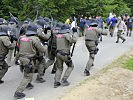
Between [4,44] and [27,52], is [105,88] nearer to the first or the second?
[27,52]

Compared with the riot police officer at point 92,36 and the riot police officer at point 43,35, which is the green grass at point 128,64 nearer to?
the riot police officer at point 92,36

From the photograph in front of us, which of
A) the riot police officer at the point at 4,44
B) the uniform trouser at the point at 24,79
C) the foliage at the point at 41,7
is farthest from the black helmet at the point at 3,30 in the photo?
the foliage at the point at 41,7

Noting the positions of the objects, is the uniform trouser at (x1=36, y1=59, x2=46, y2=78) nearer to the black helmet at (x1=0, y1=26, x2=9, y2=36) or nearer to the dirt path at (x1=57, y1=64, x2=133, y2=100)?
the dirt path at (x1=57, y1=64, x2=133, y2=100)

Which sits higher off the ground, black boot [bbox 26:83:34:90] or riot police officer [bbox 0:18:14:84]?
riot police officer [bbox 0:18:14:84]

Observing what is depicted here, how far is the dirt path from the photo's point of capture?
8781 millimetres

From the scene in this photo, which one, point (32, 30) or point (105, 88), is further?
point (105, 88)

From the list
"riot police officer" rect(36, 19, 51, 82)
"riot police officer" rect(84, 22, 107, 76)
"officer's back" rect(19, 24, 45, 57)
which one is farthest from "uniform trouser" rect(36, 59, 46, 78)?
"riot police officer" rect(84, 22, 107, 76)

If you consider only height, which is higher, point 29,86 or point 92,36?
point 92,36

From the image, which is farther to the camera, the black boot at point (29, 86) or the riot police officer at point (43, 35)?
the riot police officer at point (43, 35)

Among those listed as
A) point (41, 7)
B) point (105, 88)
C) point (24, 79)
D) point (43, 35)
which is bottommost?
point (105, 88)

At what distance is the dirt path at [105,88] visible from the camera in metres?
8.78

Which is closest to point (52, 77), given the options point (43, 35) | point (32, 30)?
point (43, 35)

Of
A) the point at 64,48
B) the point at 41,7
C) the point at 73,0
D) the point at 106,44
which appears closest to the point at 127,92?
the point at 64,48

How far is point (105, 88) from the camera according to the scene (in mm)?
9461
